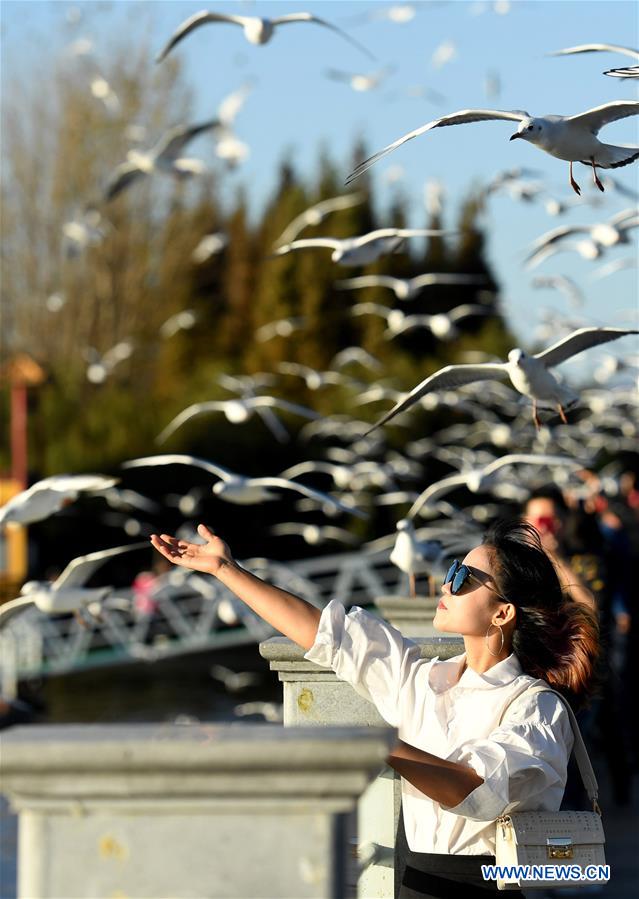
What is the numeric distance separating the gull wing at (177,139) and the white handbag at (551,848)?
911 cm

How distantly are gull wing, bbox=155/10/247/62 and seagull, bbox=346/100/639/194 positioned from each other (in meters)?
3.67

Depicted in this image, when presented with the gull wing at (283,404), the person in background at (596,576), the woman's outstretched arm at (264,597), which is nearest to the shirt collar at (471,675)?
the woman's outstretched arm at (264,597)

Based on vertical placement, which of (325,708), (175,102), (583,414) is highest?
(175,102)

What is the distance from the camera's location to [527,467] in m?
15.0

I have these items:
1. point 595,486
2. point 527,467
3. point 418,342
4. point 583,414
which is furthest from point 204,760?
point 418,342

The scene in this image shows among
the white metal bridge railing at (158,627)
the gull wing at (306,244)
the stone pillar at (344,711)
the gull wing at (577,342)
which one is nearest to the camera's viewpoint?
the stone pillar at (344,711)

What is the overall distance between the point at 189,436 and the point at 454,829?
23350 mm

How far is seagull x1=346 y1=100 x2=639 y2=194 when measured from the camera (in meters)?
4.95

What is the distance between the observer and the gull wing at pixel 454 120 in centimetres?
479

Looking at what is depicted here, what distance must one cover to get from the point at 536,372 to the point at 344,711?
93.5 inches

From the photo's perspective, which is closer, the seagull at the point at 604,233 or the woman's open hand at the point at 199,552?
the woman's open hand at the point at 199,552

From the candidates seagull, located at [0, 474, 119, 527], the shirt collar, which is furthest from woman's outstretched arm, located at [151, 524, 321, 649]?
seagull, located at [0, 474, 119, 527]

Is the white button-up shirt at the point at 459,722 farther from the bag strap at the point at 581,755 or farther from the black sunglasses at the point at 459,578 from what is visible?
the black sunglasses at the point at 459,578

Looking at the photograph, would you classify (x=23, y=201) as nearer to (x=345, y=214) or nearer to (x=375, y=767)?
(x=345, y=214)
